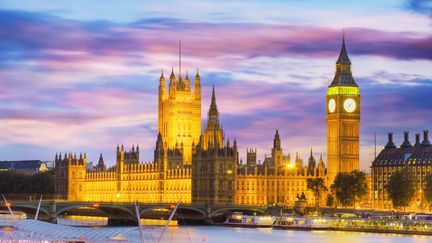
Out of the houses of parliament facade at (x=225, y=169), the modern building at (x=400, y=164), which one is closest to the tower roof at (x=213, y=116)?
the houses of parliament facade at (x=225, y=169)

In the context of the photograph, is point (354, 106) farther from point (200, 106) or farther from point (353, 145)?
point (200, 106)

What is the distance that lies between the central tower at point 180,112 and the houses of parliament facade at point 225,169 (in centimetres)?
280

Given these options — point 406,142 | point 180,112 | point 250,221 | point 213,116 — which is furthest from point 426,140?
point 180,112

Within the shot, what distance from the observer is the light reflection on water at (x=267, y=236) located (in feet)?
308

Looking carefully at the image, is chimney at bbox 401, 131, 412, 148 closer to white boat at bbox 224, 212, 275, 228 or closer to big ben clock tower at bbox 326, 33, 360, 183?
big ben clock tower at bbox 326, 33, 360, 183

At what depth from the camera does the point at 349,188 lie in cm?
13425

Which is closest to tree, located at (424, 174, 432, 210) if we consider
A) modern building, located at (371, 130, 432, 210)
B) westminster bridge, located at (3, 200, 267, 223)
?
modern building, located at (371, 130, 432, 210)

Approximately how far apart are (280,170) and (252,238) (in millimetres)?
52348

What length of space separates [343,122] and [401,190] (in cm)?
2096

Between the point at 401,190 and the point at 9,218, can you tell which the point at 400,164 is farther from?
the point at 9,218

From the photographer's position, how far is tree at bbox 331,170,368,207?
134 m

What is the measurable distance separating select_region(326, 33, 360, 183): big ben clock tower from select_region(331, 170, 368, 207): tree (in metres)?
11.2

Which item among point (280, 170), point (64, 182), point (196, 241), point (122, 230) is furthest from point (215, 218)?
point (122, 230)

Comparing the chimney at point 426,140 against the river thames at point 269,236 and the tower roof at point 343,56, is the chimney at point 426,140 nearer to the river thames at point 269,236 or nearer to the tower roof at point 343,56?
the tower roof at point 343,56
